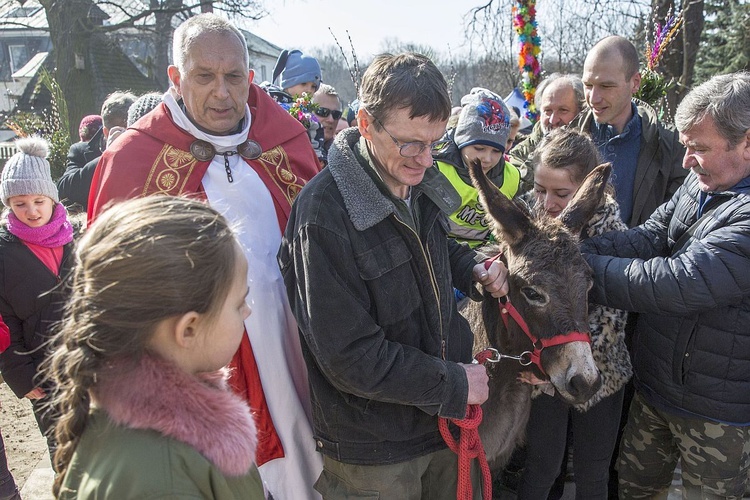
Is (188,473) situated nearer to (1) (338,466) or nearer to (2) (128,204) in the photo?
(2) (128,204)

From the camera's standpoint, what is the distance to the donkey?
Answer: 2.47 metres

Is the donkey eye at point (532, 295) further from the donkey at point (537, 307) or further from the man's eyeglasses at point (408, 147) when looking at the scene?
the man's eyeglasses at point (408, 147)

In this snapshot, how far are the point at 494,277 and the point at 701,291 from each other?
87cm

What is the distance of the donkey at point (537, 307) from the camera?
8.09 feet

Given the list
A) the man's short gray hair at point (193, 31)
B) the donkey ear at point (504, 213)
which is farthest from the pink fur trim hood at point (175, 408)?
the man's short gray hair at point (193, 31)

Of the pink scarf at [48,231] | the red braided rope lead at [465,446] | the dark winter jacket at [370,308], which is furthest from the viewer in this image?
the pink scarf at [48,231]

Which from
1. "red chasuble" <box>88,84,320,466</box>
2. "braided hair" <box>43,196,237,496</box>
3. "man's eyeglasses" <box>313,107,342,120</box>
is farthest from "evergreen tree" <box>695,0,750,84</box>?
"braided hair" <box>43,196,237,496</box>

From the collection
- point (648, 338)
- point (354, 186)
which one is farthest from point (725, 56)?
point (354, 186)

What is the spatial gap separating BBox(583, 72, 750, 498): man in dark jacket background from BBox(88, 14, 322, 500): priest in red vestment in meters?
1.52

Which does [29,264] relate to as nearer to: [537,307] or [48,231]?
[48,231]

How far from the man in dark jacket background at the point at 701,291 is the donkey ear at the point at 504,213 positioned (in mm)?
380

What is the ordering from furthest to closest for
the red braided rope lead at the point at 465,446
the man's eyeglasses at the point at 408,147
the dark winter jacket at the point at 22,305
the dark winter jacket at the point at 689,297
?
the dark winter jacket at the point at 22,305 → the dark winter jacket at the point at 689,297 → the red braided rope lead at the point at 465,446 → the man's eyeglasses at the point at 408,147

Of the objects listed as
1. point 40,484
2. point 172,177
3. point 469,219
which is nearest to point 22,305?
point 40,484

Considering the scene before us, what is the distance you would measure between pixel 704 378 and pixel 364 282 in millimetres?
1787
